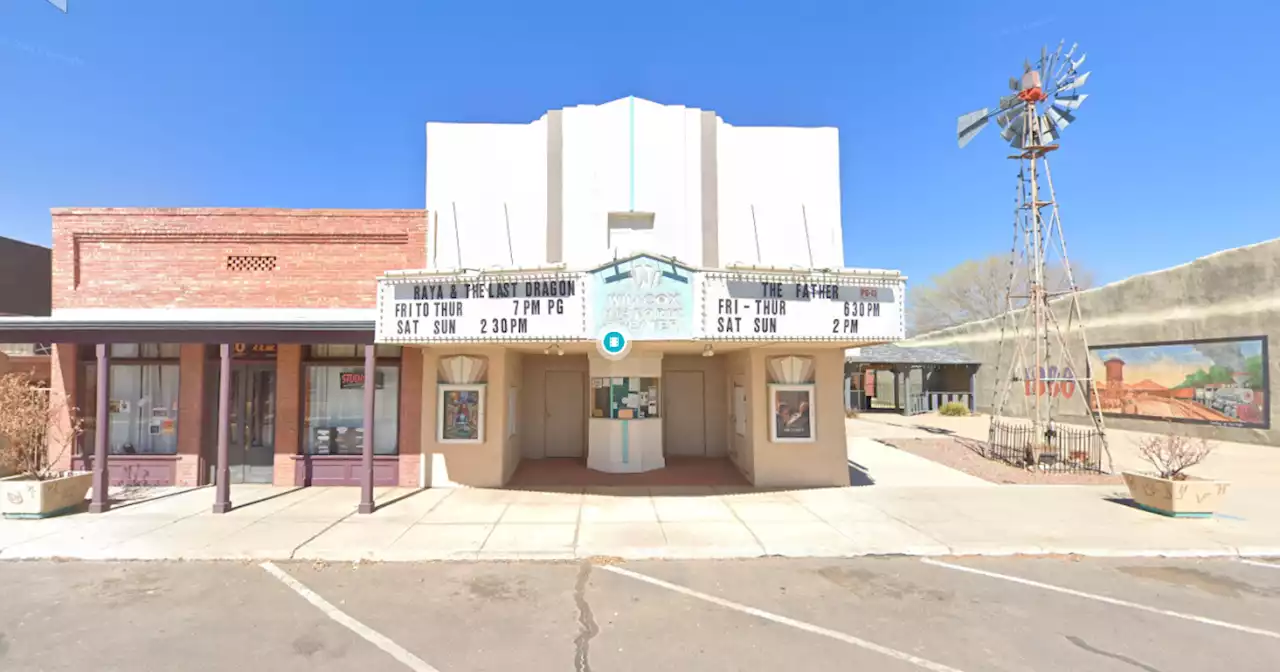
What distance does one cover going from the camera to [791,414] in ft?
41.8

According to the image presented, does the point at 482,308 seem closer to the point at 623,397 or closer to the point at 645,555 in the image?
the point at 623,397

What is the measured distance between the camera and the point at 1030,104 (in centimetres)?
1641

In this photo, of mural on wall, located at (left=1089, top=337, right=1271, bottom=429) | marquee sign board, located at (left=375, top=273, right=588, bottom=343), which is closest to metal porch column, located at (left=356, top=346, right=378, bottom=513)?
marquee sign board, located at (left=375, top=273, right=588, bottom=343)

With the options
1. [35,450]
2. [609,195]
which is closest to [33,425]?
[35,450]

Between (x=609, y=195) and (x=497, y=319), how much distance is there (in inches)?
195

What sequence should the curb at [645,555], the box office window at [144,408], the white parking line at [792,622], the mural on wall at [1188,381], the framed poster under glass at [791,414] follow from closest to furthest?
the white parking line at [792,622] < the curb at [645,555] < the box office window at [144,408] < the framed poster under glass at [791,414] < the mural on wall at [1188,381]

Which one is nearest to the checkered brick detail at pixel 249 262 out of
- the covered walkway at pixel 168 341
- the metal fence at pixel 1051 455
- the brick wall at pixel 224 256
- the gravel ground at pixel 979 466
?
the brick wall at pixel 224 256

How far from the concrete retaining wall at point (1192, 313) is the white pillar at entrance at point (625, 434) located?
34.8 feet

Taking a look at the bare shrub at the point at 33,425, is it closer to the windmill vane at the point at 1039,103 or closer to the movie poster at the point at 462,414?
the movie poster at the point at 462,414

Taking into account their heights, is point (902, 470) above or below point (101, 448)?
below

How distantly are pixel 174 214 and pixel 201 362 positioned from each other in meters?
3.10

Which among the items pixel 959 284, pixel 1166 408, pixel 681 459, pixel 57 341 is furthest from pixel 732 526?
pixel 959 284

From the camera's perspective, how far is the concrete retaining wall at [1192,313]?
18.8 metres

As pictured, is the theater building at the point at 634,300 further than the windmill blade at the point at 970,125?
No
